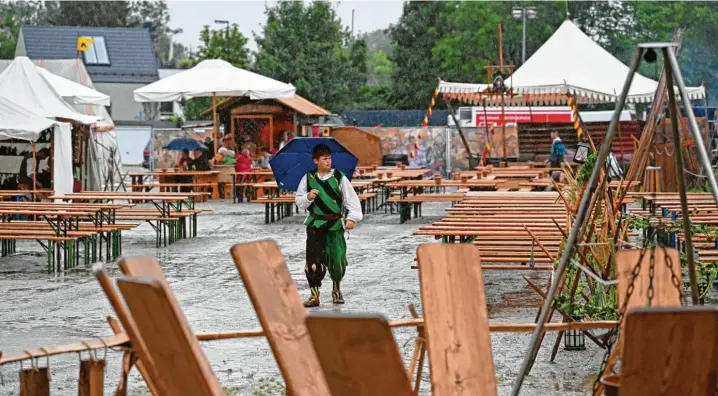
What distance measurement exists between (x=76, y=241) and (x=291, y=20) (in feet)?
170

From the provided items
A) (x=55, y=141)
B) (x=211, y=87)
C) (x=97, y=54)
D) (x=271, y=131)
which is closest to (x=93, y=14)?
(x=97, y=54)

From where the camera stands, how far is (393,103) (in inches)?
3034

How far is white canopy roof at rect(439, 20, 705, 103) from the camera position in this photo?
3047cm

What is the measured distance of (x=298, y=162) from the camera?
1508 centimetres

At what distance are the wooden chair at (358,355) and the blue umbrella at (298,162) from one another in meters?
10.3

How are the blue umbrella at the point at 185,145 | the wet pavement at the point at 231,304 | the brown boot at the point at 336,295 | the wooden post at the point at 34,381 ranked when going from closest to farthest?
1. the wooden post at the point at 34,381
2. the wet pavement at the point at 231,304
3. the brown boot at the point at 336,295
4. the blue umbrella at the point at 185,145

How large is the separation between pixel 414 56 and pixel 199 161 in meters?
43.8

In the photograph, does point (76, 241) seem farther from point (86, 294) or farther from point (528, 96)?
point (528, 96)

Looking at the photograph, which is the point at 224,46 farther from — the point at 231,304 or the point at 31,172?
the point at 231,304

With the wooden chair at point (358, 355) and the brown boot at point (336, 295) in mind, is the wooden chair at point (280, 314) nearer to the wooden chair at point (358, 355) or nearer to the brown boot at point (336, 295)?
the wooden chair at point (358, 355)

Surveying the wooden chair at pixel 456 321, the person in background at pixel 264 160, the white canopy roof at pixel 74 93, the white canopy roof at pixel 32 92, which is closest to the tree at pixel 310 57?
the person in background at pixel 264 160

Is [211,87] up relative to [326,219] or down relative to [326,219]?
up

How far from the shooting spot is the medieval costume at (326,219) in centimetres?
1349

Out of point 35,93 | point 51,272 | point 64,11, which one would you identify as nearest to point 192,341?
point 51,272
